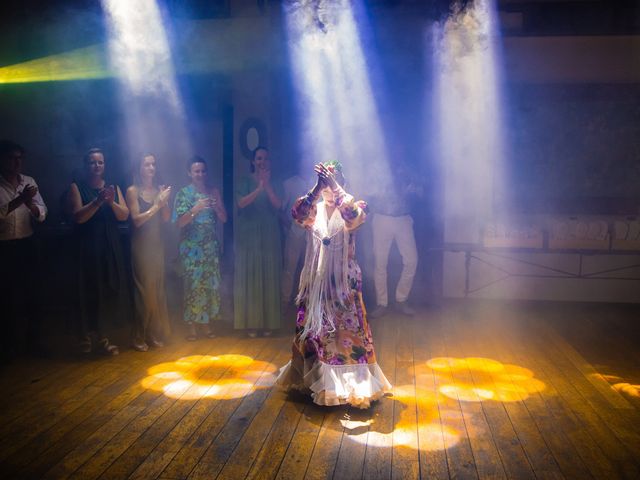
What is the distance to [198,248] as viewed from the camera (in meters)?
5.06

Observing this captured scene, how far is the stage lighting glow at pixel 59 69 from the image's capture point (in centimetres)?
614

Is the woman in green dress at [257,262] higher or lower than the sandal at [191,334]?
higher

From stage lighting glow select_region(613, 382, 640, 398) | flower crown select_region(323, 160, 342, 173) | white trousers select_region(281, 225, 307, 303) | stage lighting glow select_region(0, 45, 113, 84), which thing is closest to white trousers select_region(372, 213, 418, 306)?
white trousers select_region(281, 225, 307, 303)

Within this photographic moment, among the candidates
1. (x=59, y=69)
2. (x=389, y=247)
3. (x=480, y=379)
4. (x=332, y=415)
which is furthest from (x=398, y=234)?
(x=59, y=69)

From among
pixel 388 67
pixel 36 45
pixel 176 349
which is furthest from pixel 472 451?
pixel 36 45

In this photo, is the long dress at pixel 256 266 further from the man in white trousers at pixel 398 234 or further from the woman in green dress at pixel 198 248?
the man in white trousers at pixel 398 234

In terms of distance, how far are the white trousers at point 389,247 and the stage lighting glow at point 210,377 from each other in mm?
1851

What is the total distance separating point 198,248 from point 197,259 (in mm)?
92

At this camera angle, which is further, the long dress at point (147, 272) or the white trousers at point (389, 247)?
the white trousers at point (389, 247)

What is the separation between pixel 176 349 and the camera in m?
4.83

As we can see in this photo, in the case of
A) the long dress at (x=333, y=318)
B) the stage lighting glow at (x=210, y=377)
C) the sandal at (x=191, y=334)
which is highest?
the long dress at (x=333, y=318)

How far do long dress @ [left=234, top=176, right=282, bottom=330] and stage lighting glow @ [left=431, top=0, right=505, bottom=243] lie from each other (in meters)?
2.34

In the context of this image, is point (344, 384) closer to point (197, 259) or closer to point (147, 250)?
point (197, 259)

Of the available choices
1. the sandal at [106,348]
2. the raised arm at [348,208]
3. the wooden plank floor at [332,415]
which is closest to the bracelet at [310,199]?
the raised arm at [348,208]
